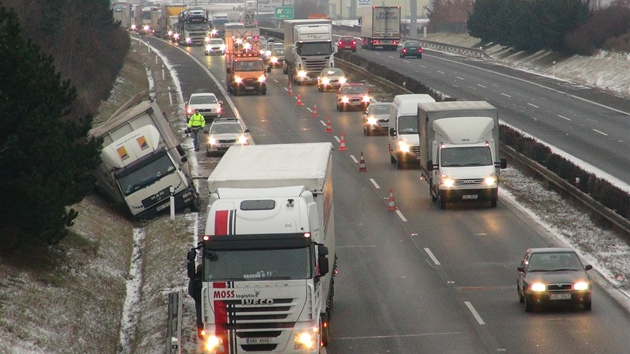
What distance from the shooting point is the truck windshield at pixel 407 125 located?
44.3 meters

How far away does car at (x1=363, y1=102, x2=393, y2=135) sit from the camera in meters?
53.3

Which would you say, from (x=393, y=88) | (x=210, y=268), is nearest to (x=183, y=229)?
(x=210, y=268)

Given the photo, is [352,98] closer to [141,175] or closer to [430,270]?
[141,175]

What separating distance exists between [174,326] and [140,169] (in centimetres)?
1400

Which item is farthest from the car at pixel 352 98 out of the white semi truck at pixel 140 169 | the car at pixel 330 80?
the white semi truck at pixel 140 169

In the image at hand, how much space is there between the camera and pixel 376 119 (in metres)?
53.4

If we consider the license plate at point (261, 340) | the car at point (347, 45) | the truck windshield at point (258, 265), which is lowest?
the car at point (347, 45)

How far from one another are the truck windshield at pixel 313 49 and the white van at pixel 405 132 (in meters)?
31.9

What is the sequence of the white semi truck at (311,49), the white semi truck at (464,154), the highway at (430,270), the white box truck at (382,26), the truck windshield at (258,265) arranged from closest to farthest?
1. the truck windshield at (258,265)
2. the highway at (430,270)
3. the white semi truck at (464,154)
4. the white semi truck at (311,49)
5. the white box truck at (382,26)

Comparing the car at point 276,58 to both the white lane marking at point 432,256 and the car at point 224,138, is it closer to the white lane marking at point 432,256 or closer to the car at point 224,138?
the car at point 224,138

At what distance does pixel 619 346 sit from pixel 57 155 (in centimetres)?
1236

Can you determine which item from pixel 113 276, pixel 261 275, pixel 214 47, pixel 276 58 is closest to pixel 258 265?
pixel 261 275

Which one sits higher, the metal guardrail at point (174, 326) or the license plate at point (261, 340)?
the license plate at point (261, 340)

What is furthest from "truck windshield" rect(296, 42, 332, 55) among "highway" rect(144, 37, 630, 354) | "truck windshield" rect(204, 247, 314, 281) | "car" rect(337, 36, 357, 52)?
"truck windshield" rect(204, 247, 314, 281)
